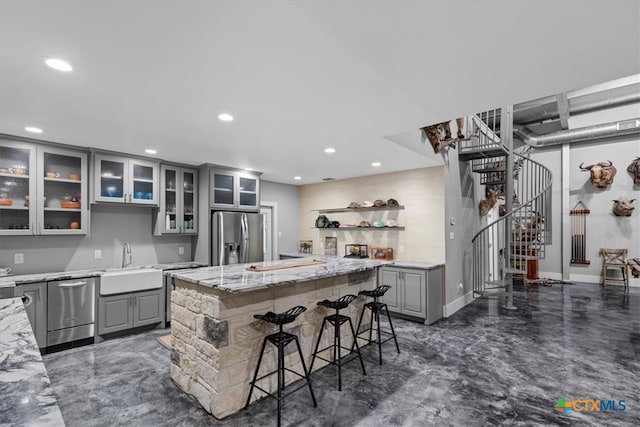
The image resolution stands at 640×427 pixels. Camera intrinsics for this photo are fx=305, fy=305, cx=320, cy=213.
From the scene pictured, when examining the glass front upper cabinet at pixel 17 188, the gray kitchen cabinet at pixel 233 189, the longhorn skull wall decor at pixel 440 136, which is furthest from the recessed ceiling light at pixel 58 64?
the longhorn skull wall decor at pixel 440 136

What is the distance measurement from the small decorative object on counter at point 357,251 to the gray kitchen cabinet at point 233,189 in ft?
6.45

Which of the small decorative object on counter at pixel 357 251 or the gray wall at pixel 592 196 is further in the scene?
the gray wall at pixel 592 196

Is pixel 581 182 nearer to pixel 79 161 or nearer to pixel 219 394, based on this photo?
pixel 219 394

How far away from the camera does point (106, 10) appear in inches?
54.7

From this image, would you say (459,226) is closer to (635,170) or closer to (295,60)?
(295,60)

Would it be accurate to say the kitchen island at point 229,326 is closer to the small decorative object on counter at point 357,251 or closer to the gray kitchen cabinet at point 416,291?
the gray kitchen cabinet at point 416,291

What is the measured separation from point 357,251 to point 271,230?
1.96m

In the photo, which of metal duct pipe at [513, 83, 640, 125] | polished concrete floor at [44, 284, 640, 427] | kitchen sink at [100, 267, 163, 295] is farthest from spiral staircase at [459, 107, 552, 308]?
kitchen sink at [100, 267, 163, 295]

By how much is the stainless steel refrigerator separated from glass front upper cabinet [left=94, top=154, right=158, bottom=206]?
0.99 meters

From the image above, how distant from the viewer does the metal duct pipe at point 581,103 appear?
19.5ft

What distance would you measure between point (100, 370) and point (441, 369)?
346cm

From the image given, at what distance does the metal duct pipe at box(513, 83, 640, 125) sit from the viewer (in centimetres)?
595

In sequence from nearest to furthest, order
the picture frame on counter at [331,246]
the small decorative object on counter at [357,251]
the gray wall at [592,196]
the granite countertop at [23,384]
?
the granite countertop at [23,384] → the small decorative object on counter at [357,251] → the picture frame on counter at [331,246] → the gray wall at [592,196]

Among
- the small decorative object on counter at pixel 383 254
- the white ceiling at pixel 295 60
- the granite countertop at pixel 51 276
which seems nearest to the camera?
the white ceiling at pixel 295 60
